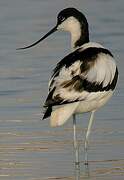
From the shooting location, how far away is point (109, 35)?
20.3 meters

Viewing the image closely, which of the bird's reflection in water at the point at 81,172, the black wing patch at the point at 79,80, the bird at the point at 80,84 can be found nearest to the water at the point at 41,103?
the bird's reflection in water at the point at 81,172

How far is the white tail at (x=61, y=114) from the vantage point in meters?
12.0

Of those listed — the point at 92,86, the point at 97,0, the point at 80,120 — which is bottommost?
the point at 97,0

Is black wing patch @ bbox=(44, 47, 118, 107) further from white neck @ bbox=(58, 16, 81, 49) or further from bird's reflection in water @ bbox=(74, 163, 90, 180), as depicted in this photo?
bird's reflection in water @ bbox=(74, 163, 90, 180)

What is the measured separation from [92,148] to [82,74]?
44.7 inches

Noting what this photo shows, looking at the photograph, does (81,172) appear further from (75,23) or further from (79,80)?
(75,23)

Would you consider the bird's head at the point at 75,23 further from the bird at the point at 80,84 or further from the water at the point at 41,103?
the water at the point at 41,103

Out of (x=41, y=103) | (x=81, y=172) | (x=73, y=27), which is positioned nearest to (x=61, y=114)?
(x=81, y=172)

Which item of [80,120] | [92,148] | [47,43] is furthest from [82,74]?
[47,43]

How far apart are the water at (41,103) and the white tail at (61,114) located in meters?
0.45

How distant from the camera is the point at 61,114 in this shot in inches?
472

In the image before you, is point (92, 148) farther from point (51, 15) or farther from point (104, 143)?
point (51, 15)

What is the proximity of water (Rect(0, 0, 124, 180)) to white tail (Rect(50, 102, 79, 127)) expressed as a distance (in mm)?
453

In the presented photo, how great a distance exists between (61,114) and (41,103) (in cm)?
322
